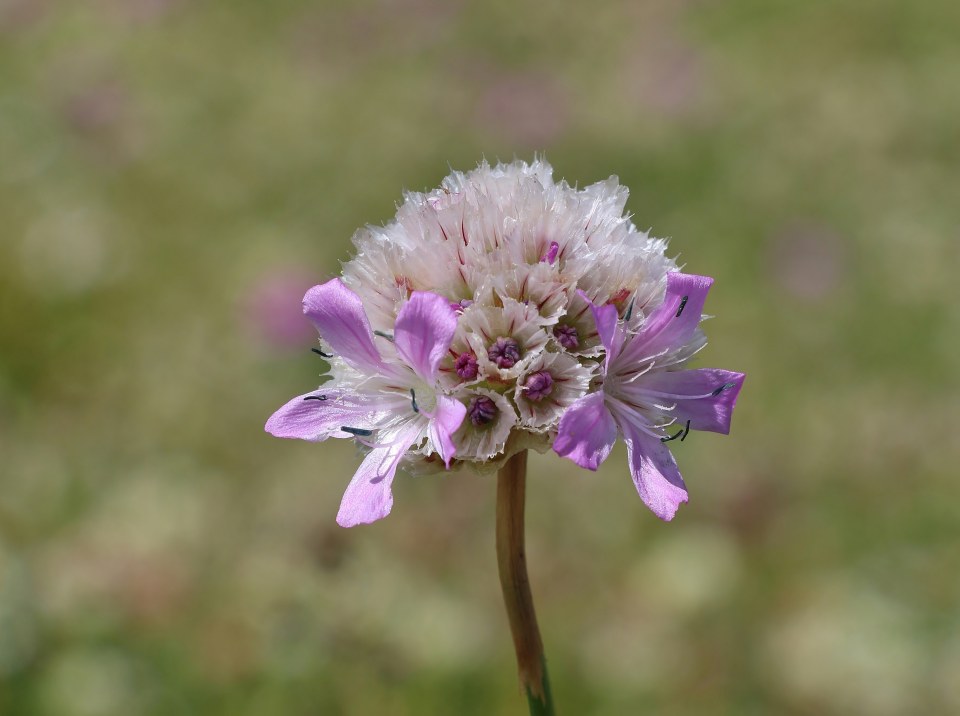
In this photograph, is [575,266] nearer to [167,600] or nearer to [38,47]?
[167,600]

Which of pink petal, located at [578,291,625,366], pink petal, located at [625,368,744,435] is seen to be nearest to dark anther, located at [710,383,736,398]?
pink petal, located at [625,368,744,435]

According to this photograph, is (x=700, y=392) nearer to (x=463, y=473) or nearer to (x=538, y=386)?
(x=538, y=386)

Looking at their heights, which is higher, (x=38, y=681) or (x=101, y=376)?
(x=101, y=376)

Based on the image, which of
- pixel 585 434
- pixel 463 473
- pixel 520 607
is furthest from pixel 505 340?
pixel 463 473

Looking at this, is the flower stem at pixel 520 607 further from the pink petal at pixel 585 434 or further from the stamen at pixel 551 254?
the stamen at pixel 551 254

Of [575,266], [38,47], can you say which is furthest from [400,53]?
[575,266]

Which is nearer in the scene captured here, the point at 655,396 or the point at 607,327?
the point at 607,327

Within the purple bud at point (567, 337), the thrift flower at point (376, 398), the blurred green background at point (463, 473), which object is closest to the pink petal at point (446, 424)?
the thrift flower at point (376, 398)
